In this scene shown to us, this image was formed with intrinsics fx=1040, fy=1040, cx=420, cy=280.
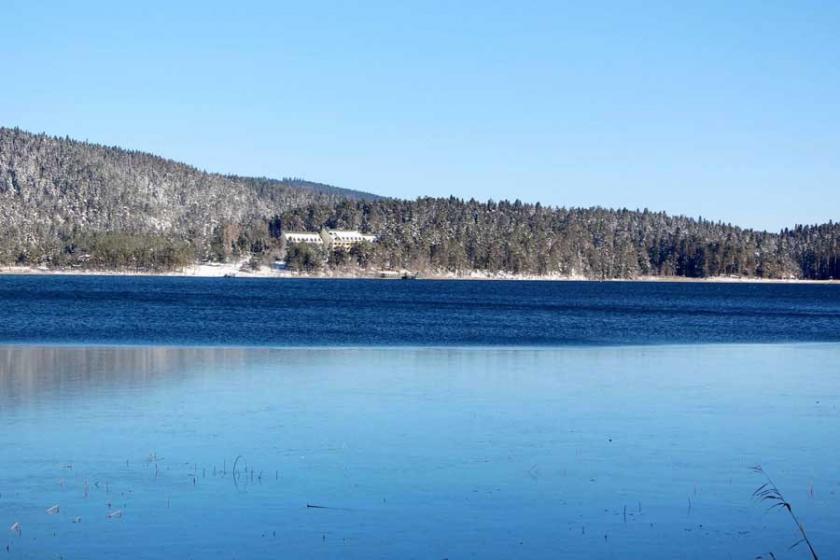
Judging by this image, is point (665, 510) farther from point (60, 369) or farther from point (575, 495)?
point (60, 369)

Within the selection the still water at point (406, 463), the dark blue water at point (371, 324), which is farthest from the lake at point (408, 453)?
the dark blue water at point (371, 324)

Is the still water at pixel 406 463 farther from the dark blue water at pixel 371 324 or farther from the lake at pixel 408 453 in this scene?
the dark blue water at pixel 371 324

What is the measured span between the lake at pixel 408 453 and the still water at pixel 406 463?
0.05 metres

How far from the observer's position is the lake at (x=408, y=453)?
12.4m

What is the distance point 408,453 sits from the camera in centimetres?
1703

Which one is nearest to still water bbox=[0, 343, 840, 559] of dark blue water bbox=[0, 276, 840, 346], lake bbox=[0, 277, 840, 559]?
lake bbox=[0, 277, 840, 559]

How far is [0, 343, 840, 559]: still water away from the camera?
12336 millimetres

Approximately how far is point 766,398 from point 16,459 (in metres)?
17.0

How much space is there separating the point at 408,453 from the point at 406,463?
77 cm

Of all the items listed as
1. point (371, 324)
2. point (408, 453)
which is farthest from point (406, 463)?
point (371, 324)

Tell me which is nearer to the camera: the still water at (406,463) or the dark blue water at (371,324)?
the still water at (406,463)

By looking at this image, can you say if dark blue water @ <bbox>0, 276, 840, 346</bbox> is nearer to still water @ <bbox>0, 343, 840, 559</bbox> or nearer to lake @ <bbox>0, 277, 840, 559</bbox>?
lake @ <bbox>0, 277, 840, 559</bbox>

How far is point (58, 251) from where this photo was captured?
7229 inches

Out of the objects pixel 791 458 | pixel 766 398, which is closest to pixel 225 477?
pixel 791 458
